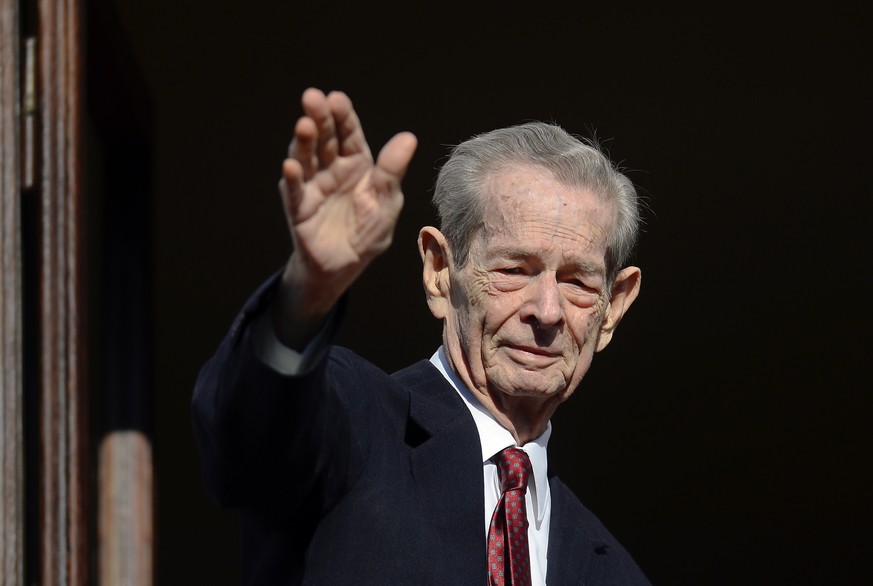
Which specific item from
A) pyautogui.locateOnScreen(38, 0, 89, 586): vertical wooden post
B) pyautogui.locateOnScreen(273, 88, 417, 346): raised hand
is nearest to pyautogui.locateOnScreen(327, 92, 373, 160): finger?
pyautogui.locateOnScreen(273, 88, 417, 346): raised hand

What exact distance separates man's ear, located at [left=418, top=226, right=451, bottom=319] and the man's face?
0.06 meters

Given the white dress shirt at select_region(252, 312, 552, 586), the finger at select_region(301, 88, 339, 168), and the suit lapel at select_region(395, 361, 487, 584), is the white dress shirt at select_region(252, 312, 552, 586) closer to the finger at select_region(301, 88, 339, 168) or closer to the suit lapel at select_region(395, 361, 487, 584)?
the suit lapel at select_region(395, 361, 487, 584)

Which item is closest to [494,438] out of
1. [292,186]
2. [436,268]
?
[436,268]

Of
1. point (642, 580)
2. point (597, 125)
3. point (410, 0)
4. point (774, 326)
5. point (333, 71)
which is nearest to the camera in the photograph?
point (642, 580)

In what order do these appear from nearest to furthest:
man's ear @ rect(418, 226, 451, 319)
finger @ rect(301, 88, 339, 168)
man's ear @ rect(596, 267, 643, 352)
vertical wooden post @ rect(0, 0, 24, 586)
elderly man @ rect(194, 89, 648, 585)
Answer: finger @ rect(301, 88, 339, 168) → elderly man @ rect(194, 89, 648, 585) → vertical wooden post @ rect(0, 0, 24, 586) → man's ear @ rect(418, 226, 451, 319) → man's ear @ rect(596, 267, 643, 352)

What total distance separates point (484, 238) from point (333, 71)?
285 centimetres

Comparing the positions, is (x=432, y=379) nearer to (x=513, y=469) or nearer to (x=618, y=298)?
(x=513, y=469)

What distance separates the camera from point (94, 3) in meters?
2.25

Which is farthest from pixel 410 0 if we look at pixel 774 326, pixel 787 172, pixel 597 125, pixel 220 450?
pixel 220 450

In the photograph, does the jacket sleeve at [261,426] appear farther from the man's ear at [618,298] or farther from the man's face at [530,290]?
the man's ear at [618,298]

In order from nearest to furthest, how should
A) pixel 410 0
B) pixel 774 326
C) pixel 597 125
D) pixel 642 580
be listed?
pixel 642 580
pixel 410 0
pixel 597 125
pixel 774 326

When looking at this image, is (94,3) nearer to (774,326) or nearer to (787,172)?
(787,172)

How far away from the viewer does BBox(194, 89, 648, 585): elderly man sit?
1.64 meters

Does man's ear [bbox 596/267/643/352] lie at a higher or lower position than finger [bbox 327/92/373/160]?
lower
